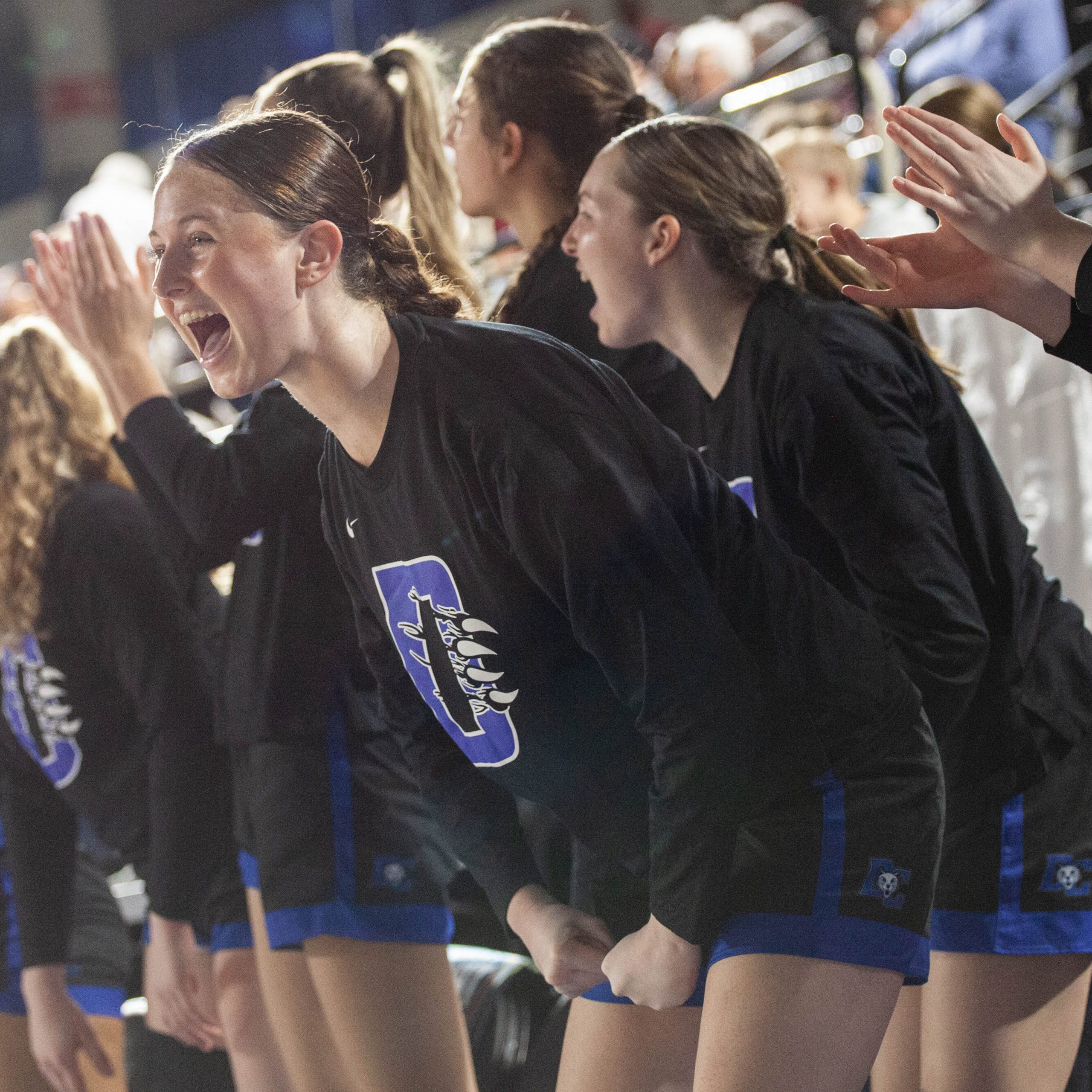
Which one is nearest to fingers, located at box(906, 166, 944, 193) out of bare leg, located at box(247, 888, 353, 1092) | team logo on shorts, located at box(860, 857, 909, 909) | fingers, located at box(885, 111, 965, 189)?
fingers, located at box(885, 111, 965, 189)

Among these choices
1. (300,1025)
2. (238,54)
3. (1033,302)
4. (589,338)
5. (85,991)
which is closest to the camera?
(1033,302)

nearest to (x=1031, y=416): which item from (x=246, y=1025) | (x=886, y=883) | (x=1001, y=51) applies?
(x=1001, y=51)

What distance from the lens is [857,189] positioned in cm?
257

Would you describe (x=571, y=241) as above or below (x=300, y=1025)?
above

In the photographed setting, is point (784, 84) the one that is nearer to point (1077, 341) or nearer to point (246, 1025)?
point (1077, 341)

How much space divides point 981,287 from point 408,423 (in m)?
0.53

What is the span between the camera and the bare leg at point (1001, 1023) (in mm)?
1374

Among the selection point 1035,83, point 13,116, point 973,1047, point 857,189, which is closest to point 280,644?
point 973,1047

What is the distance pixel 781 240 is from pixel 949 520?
1.19ft

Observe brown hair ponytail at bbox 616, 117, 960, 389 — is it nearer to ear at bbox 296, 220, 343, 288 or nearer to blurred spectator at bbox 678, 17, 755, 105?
ear at bbox 296, 220, 343, 288

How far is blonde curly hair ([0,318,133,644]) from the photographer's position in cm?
197

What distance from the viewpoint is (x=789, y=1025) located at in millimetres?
1032

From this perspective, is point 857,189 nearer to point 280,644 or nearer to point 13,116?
point 280,644

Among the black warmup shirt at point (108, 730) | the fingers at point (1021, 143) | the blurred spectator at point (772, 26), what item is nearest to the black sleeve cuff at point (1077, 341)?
the fingers at point (1021, 143)
